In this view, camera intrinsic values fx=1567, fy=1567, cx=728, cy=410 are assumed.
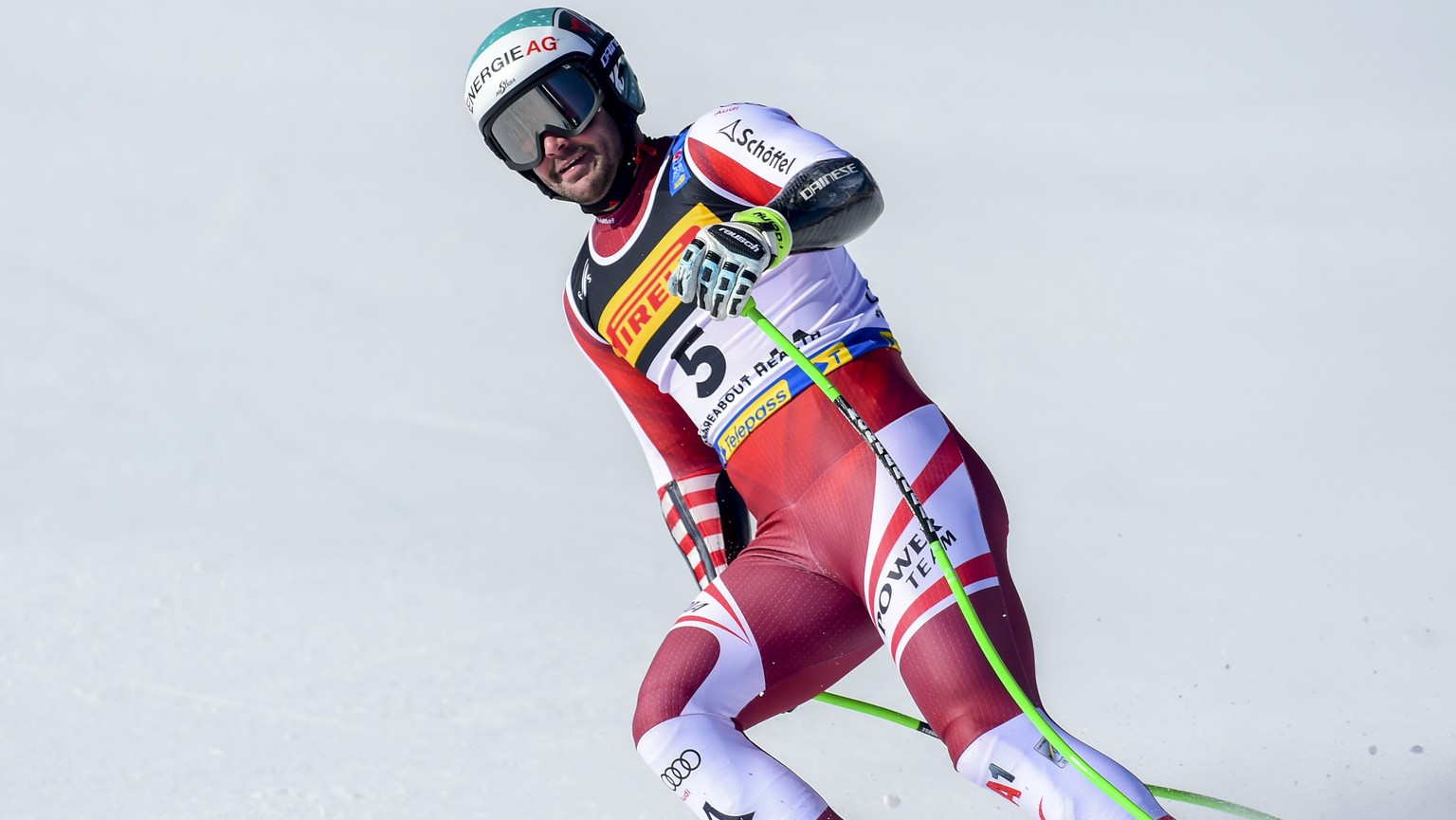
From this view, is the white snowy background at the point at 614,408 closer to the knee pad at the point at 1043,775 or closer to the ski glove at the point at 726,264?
the knee pad at the point at 1043,775

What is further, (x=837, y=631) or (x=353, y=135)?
(x=353, y=135)

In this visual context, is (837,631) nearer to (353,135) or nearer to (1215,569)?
(1215,569)

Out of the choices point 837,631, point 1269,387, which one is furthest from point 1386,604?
point 837,631

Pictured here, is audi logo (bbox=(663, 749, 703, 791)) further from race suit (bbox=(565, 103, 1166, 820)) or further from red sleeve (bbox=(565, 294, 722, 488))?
red sleeve (bbox=(565, 294, 722, 488))

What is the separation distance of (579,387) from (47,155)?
349cm

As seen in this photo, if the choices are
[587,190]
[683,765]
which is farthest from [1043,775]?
[587,190]

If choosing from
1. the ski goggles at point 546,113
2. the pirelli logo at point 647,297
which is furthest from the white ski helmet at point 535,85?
the pirelli logo at point 647,297

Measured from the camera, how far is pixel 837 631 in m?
3.18

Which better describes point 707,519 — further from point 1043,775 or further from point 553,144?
point 1043,775

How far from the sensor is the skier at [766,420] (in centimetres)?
284

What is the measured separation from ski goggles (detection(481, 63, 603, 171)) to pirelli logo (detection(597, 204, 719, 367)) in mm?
303

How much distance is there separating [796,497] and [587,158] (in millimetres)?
838

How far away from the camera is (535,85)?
3.23 m

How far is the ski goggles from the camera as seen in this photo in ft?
10.6
